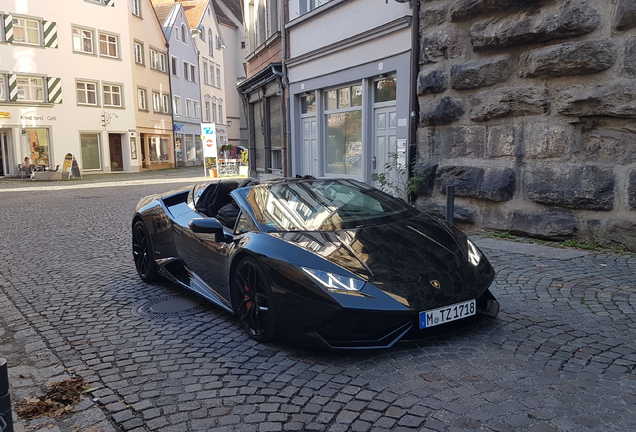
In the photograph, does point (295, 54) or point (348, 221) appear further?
point (295, 54)

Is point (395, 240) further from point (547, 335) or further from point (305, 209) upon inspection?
point (547, 335)

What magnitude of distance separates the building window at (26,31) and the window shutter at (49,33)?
0.38 m

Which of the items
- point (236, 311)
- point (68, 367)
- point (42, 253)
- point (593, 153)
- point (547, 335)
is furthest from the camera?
point (42, 253)

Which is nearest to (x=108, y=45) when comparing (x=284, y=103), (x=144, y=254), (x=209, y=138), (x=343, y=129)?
(x=209, y=138)

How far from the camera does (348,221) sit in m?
4.57

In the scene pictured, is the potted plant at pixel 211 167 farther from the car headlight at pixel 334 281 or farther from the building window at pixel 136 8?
the car headlight at pixel 334 281

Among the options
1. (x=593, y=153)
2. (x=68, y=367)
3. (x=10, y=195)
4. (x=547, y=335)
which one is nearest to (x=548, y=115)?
(x=593, y=153)

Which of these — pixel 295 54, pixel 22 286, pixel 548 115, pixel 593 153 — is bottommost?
pixel 22 286

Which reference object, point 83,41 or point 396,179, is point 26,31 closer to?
point 83,41

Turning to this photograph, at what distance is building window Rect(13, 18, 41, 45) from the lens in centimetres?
3153

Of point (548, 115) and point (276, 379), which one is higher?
point (548, 115)

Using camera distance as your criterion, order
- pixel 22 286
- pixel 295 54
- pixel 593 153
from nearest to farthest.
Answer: pixel 22 286, pixel 593 153, pixel 295 54

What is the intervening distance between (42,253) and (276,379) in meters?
6.10

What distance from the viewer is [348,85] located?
13.1 m
